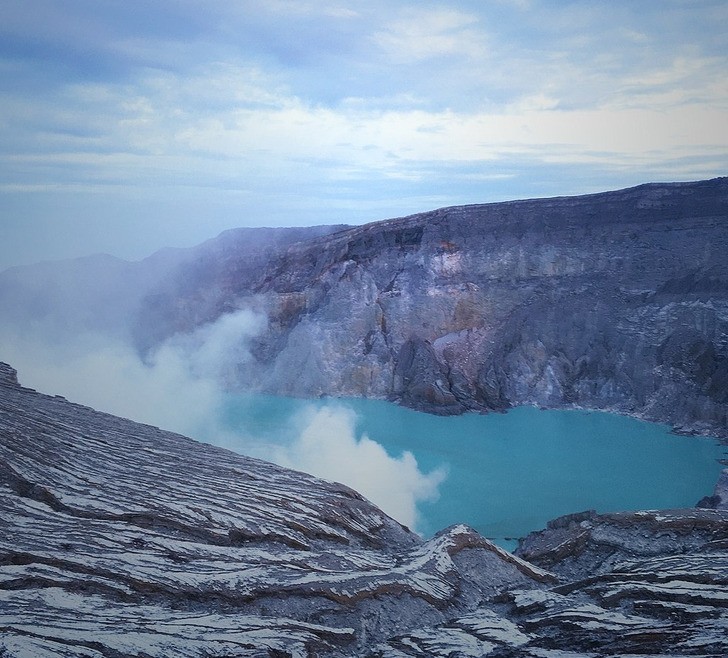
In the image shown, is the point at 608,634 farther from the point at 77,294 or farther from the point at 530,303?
the point at 77,294

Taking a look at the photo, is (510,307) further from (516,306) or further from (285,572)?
(285,572)

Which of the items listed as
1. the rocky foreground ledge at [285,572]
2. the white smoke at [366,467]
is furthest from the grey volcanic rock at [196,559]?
the white smoke at [366,467]

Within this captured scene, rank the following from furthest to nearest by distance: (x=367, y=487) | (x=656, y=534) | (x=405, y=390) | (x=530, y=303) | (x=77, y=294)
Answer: (x=77, y=294) → (x=530, y=303) → (x=405, y=390) → (x=367, y=487) → (x=656, y=534)

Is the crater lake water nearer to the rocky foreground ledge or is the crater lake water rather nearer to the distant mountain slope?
the distant mountain slope

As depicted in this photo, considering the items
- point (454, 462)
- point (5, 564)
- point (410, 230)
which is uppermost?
point (410, 230)

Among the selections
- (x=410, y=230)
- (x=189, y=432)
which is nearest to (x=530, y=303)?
(x=410, y=230)

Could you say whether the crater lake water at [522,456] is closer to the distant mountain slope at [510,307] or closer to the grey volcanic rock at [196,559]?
the distant mountain slope at [510,307]
